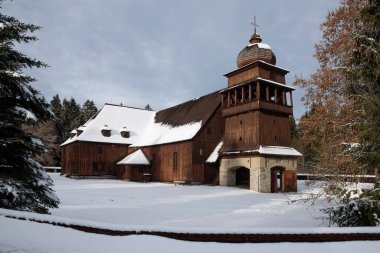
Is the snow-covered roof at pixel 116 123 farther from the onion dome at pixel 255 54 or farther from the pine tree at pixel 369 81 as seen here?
the pine tree at pixel 369 81

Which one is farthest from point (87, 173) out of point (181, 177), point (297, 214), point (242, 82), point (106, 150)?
point (297, 214)

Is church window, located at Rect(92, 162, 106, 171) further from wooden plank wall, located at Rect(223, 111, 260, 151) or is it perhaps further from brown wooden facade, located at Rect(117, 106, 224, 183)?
wooden plank wall, located at Rect(223, 111, 260, 151)

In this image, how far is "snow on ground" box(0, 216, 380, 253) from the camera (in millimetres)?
7547

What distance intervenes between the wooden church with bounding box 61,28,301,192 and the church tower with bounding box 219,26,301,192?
0.08m

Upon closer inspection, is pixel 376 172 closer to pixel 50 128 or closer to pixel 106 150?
pixel 106 150

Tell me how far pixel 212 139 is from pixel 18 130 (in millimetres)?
27357

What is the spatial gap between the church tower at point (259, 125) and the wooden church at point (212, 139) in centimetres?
8

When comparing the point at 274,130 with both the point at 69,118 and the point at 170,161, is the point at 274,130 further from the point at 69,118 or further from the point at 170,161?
the point at 69,118

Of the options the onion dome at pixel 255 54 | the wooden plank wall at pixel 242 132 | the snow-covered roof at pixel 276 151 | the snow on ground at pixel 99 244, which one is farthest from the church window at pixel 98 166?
the snow on ground at pixel 99 244

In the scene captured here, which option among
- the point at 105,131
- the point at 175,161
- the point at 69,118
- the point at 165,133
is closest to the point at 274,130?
the point at 175,161

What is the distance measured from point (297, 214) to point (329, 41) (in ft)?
35.9

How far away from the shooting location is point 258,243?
26.3 ft

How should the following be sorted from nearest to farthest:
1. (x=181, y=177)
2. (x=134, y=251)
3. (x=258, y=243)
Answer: (x=134, y=251), (x=258, y=243), (x=181, y=177)

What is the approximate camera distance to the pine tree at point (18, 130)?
10086 mm
